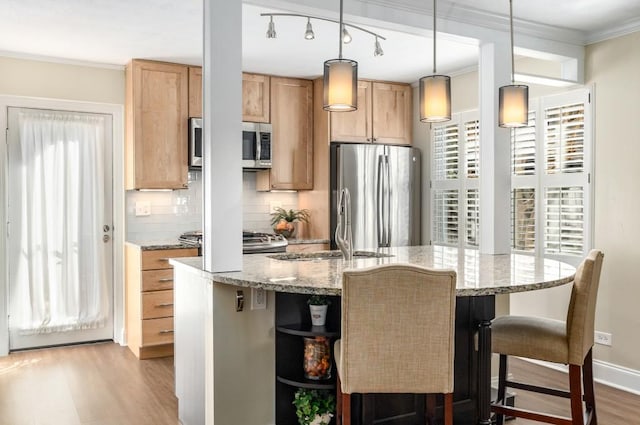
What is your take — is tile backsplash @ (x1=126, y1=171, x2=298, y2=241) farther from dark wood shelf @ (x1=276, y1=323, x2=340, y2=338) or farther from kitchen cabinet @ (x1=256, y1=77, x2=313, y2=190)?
dark wood shelf @ (x1=276, y1=323, x2=340, y2=338)

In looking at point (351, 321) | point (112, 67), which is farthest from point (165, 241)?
point (351, 321)

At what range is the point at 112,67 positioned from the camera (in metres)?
4.98

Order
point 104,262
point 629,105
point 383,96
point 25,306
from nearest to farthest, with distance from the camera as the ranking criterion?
point 629,105
point 25,306
point 104,262
point 383,96

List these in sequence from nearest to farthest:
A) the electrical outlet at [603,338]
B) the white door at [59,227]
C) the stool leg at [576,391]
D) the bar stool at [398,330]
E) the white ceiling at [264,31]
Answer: the bar stool at [398,330] < the stool leg at [576,391] < the white ceiling at [264,31] < the electrical outlet at [603,338] < the white door at [59,227]

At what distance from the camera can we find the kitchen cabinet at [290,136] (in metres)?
5.42

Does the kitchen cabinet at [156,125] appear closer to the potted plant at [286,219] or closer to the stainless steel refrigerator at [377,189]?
the potted plant at [286,219]

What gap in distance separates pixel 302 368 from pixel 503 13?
260 cm

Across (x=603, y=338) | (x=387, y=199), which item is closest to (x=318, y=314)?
(x=603, y=338)

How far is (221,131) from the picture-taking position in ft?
8.66

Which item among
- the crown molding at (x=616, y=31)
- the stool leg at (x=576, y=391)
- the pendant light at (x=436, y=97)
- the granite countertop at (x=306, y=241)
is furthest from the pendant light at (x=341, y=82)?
the granite countertop at (x=306, y=241)

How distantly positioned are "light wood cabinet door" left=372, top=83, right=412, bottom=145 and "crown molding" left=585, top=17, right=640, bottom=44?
6.51ft

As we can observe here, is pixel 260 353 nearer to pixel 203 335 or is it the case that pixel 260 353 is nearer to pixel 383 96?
pixel 203 335

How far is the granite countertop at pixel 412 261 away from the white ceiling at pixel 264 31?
1.41 meters

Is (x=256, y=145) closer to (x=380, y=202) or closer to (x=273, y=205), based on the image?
(x=273, y=205)
